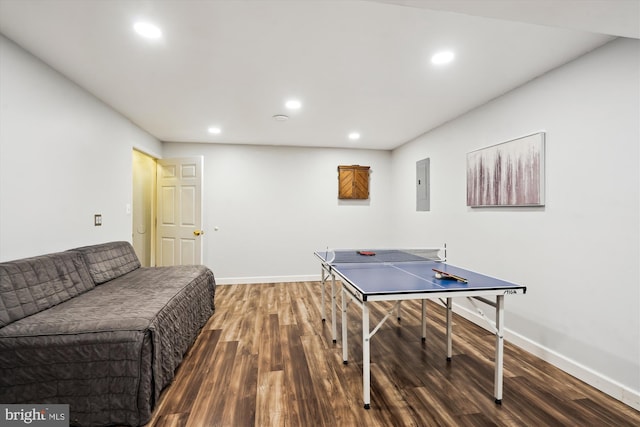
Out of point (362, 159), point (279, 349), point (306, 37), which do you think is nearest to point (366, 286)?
point (279, 349)

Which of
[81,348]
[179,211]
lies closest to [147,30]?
[81,348]

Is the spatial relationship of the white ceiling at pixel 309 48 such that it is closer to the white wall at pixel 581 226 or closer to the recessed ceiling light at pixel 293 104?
the recessed ceiling light at pixel 293 104

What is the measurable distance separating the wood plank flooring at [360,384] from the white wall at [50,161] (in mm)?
1528

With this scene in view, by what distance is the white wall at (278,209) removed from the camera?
495 centimetres

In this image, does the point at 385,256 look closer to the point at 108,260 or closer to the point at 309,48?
the point at 309,48

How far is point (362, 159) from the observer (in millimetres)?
5395

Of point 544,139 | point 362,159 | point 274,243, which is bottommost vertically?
point 274,243

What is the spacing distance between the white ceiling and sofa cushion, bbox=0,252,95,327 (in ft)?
5.05

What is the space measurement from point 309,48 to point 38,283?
8.18ft

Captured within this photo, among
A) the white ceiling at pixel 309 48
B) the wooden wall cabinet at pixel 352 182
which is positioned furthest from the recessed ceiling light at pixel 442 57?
the wooden wall cabinet at pixel 352 182

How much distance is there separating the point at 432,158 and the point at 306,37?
2823 millimetres

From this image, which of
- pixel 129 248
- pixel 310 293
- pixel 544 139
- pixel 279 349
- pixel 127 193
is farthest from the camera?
pixel 310 293

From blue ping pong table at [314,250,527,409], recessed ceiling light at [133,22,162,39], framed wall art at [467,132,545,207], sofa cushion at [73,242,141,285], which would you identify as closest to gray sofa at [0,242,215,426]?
sofa cushion at [73,242,141,285]

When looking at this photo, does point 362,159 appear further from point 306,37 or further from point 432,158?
point 306,37
